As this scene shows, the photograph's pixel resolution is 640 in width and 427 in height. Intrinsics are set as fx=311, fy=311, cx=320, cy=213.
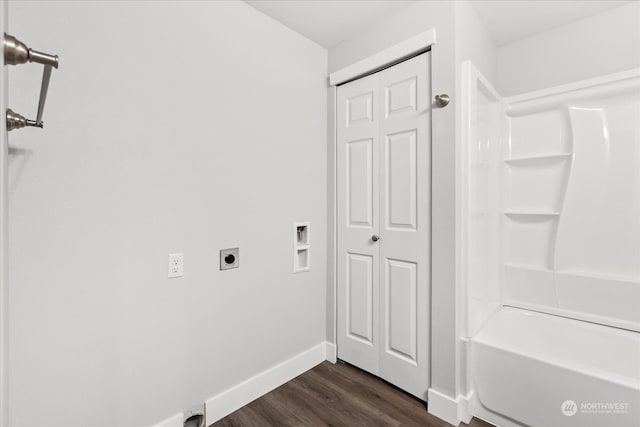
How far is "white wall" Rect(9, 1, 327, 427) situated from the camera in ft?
3.85

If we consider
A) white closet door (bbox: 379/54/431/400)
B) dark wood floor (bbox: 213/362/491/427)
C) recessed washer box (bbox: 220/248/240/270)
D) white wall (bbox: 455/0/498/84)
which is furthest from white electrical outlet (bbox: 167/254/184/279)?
white wall (bbox: 455/0/498/84)

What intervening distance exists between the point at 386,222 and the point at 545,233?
113cm

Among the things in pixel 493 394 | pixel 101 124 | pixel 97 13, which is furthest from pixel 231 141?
pixel 493 394

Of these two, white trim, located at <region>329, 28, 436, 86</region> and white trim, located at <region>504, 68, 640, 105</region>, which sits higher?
white trim, located at <region>329, 28, 436, 86</region>

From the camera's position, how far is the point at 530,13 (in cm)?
197

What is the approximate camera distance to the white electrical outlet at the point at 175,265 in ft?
4.94

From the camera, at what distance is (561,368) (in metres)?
1.46

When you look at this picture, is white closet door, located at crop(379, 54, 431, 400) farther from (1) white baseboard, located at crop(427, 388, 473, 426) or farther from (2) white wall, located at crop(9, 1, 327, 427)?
(2) white wall, located at crop(9, 1, 327, 427)

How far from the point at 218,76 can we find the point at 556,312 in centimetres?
257

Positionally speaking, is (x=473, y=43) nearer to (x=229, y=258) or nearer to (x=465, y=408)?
(x=229, y=258)

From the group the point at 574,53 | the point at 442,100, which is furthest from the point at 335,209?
the point at 574,53

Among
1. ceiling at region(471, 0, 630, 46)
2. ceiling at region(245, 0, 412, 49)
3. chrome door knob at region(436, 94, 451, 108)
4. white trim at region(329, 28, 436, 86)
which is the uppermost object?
ceiling at region(471, 0, 630, 46)

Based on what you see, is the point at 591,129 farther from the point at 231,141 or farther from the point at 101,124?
the point at 101,124

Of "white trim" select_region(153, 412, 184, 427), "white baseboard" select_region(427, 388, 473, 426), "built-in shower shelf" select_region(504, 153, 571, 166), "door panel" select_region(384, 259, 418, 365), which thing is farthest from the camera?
"built-in shower shelf" select_region(504, 153, 571, 166)
